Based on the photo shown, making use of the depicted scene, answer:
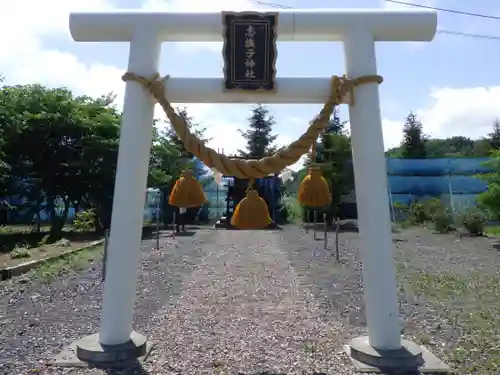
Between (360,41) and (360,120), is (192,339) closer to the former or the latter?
(360,120)

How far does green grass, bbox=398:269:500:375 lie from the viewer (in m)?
4.28

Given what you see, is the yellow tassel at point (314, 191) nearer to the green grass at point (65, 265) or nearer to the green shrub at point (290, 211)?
the green grass at point (65, 265)

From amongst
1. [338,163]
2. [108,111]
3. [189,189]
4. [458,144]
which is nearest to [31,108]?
[108,111]

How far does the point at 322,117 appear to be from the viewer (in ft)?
13.8

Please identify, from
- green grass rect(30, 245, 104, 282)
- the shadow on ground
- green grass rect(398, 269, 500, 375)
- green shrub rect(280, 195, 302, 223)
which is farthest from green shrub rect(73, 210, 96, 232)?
green grass rect(398, 269, 500, 375)

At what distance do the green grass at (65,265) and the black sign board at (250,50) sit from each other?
5.76m

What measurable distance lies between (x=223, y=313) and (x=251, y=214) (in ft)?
6.26

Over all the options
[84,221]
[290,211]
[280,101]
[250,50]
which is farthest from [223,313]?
[290,211]

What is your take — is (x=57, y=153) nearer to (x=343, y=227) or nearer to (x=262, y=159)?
(x=343, y=227)

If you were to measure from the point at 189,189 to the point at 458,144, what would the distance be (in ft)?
150

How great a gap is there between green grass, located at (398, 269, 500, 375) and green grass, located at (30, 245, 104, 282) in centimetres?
606

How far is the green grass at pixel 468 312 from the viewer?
4.28 m

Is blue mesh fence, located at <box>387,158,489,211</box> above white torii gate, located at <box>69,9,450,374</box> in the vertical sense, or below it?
above

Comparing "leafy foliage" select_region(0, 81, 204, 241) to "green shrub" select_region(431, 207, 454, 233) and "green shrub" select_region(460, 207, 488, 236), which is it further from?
"green shrub" select_region(460, 207, 488, 236)
